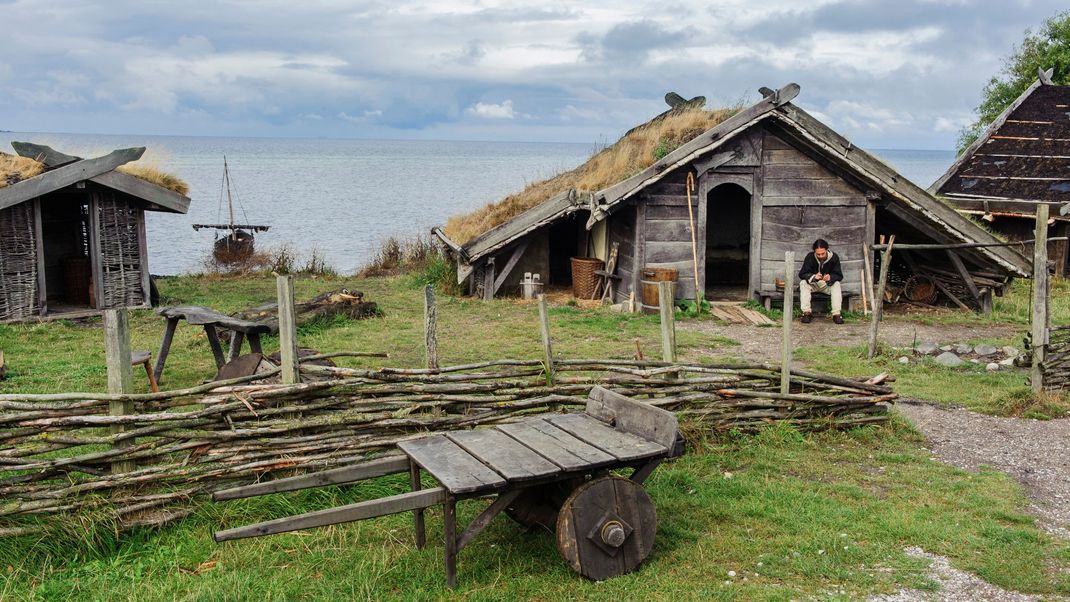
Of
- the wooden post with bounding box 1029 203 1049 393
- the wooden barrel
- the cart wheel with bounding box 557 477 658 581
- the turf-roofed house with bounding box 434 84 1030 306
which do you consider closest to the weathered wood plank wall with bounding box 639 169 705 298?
the turf-roofed house with bounding box 434 84 1030 306

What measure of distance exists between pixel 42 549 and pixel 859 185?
13.3 m

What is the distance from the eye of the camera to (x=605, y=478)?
4.73 metres

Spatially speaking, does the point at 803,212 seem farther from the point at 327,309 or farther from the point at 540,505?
the point at 540,505

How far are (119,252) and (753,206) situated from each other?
10.5 m

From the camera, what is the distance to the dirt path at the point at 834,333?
39.5 feet

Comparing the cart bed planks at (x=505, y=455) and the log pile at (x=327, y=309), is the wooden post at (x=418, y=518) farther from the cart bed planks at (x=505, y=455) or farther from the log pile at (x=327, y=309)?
the log pile at (x=327, y=309)

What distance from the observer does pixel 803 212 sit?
15.0 metres

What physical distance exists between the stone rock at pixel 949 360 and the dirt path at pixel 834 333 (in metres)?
1.07

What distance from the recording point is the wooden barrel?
14.4m

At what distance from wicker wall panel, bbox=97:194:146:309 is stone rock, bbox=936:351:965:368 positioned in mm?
12205

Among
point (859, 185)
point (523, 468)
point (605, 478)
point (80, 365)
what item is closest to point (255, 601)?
point (523, 468)

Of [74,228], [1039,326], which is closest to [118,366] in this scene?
[1039,326]

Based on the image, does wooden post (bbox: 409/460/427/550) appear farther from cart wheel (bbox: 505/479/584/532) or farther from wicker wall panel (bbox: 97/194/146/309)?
wicker wall panel (bbox: 97/194/146/309)

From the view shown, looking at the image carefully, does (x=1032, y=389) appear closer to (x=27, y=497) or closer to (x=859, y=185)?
(x=859, y=185)
